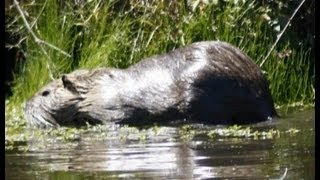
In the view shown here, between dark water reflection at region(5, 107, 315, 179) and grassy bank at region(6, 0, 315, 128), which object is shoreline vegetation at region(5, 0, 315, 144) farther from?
dark water reflection at region(5, 107, 315, 179)

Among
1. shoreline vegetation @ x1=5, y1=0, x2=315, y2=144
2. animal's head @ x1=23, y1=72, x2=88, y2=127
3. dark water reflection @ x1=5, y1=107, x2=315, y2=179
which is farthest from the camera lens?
shoreline vegetation @ x1=5, y1=0, x2=315, y2=144

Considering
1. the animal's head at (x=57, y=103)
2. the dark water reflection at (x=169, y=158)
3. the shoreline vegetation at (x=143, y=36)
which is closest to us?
the dark water reflection at (x=169, y=158)

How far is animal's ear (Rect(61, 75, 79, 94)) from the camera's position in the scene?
7.97 meters

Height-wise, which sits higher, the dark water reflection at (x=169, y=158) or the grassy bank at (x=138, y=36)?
the grassy bank at (x=138, y=36)

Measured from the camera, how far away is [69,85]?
8.02 metres

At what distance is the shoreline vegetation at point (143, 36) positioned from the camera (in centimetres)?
865

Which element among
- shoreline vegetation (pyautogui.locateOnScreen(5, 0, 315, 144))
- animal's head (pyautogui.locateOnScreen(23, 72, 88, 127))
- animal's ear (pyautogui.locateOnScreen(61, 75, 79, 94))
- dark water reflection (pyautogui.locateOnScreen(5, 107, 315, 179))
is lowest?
dark water reflection (pyautogui.locateOnScreen(5, 107, 315, 179))

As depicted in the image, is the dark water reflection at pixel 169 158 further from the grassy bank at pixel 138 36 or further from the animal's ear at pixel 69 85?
the grassy bank at pixel 138 36

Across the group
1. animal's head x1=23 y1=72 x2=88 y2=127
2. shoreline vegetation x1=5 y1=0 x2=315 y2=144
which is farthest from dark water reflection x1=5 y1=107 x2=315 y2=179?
shoreline vegetation x1=5 y1=0 x2=315 y2=144

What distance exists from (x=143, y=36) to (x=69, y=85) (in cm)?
139

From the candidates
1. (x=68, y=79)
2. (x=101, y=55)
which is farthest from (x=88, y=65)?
(x=68, y=79)

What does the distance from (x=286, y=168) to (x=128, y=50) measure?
170 inches

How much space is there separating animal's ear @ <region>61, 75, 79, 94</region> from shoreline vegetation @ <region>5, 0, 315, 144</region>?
414 mm

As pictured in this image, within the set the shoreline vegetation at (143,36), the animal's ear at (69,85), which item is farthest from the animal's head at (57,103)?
the shoreline vegetation at (143,36)
